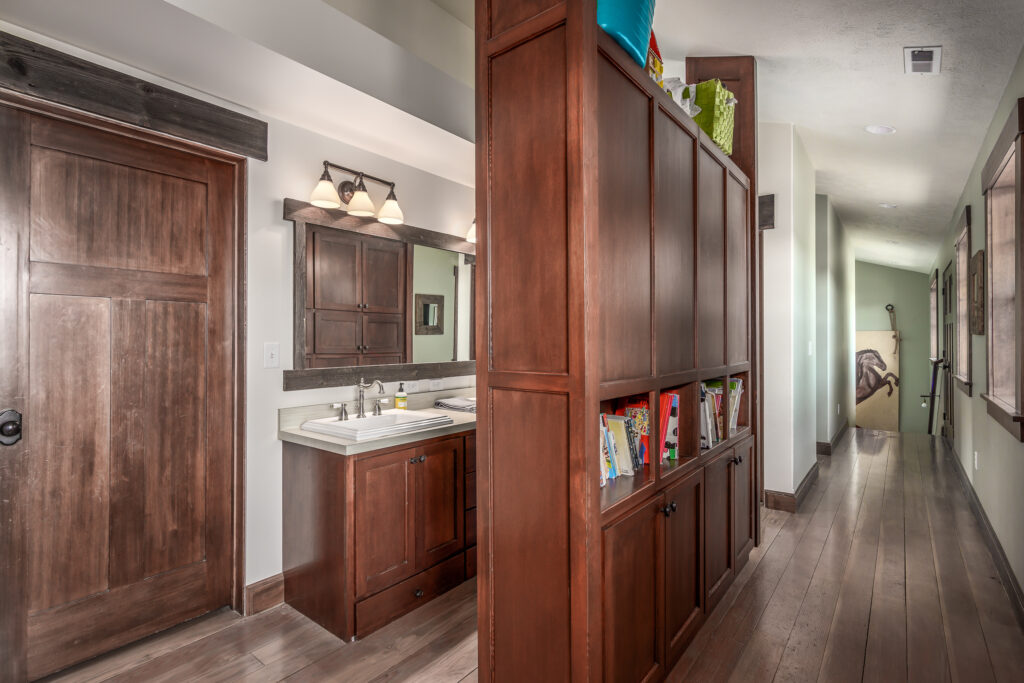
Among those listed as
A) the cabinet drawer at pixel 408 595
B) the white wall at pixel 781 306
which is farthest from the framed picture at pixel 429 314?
the white wall at pixel 781 306

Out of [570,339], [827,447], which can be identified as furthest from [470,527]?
[827,447]

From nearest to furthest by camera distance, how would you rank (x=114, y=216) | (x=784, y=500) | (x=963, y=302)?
(x=114, y=216)
(x=784, y=500)
(x=963, y=302)

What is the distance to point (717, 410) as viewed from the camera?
262cm

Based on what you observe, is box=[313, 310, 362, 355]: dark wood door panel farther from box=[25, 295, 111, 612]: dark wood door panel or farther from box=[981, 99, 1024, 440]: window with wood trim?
box=[981, 99, 1024, 440]: window with wood trim

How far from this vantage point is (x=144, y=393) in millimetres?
2289

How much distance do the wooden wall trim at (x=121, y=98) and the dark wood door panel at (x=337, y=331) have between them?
0.80 m

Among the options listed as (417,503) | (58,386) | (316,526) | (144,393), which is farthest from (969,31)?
(58,386)

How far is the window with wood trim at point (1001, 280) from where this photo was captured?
101 inches

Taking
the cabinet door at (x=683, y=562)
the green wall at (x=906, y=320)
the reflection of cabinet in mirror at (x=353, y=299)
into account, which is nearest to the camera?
the cabinet door at (x=683, y=562)

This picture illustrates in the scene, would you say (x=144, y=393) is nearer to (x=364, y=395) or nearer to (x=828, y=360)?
(x=364, y=395)

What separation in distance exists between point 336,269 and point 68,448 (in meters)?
1.33

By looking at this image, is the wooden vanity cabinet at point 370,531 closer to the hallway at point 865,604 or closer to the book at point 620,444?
the book at point 620,444

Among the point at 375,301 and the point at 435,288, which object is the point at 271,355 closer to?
the point at 375,301

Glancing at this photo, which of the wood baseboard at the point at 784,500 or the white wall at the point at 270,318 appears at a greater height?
the white wall at the point at 270,318
